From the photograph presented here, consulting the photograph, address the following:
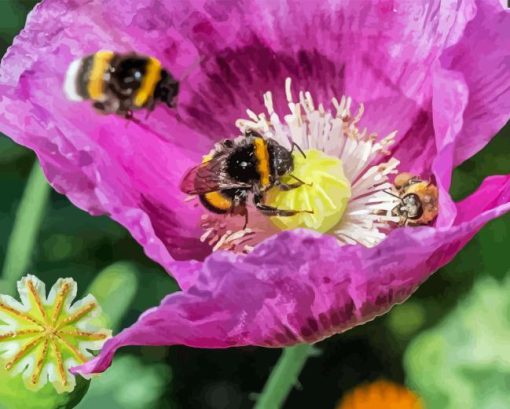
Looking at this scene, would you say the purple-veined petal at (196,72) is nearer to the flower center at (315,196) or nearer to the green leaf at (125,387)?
the flower center at (315,196)

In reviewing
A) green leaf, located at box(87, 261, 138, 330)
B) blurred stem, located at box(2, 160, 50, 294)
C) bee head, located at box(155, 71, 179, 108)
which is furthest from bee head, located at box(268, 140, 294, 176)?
blurred stem, located at box(2, 160, 50, 294)

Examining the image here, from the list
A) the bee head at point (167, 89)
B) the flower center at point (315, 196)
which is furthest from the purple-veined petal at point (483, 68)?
the bee head at point (167, 89)

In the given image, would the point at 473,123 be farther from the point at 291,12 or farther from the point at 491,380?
the point at 491,380

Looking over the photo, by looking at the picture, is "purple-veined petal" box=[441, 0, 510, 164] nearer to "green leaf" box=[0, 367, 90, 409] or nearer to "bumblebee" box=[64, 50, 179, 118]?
"bumblebee" box=[64, 50, 179, 118]

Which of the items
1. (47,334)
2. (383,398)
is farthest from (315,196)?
(383,398)

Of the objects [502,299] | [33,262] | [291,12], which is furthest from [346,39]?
[33,262]

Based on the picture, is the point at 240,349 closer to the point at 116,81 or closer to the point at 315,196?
the point at 315,196
